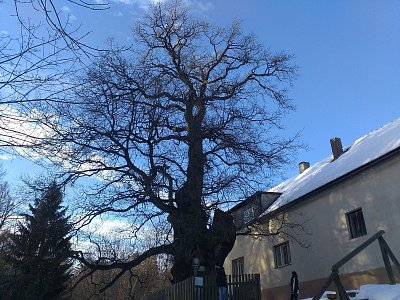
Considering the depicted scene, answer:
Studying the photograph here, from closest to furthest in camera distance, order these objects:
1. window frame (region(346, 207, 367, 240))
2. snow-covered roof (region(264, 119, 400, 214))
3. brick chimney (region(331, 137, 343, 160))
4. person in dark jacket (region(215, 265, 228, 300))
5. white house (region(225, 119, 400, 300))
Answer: person in dark jacket (region(215, 265, 228, 300)) < white house (region(225, 119, 400, 300)) < window frame (region(346, 207, 367, 240)) < snow-covered roof (region(264, 119, 400, 214)) < brick chimney (region(331, 137, 343, 160))

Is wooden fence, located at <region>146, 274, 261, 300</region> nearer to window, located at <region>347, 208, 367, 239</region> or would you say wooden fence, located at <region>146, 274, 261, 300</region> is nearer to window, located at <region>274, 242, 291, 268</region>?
window, located at <region>347, 208, 367, 239</region>

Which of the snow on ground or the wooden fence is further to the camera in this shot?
the wooden fence

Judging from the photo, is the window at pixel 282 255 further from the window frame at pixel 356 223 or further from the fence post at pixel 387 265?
the fence post at pixel 387 265

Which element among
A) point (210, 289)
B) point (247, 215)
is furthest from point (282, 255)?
point (210, 289)

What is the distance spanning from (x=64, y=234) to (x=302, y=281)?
12.1 m

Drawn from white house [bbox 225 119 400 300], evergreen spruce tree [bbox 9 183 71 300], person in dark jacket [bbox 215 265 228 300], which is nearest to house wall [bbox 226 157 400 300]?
white house [bbox 225 119 400 300]

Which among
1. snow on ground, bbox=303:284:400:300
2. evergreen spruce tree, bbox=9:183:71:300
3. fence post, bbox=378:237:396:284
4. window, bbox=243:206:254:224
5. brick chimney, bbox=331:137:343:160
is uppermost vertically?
brick chimney, bbox=331:137:343:160

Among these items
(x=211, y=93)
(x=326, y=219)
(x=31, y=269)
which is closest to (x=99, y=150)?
(x=211, y=93)

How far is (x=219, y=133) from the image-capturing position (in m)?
20.2

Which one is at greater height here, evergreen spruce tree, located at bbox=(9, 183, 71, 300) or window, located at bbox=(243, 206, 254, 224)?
window, located at bbox=(243, 206, 254, 224)

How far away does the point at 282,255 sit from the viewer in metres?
25.7

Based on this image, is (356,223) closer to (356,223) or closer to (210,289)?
(356,223)

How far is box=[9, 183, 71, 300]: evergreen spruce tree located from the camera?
18734 millimetres

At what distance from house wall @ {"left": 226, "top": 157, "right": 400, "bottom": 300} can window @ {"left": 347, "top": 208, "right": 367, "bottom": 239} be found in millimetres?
216
